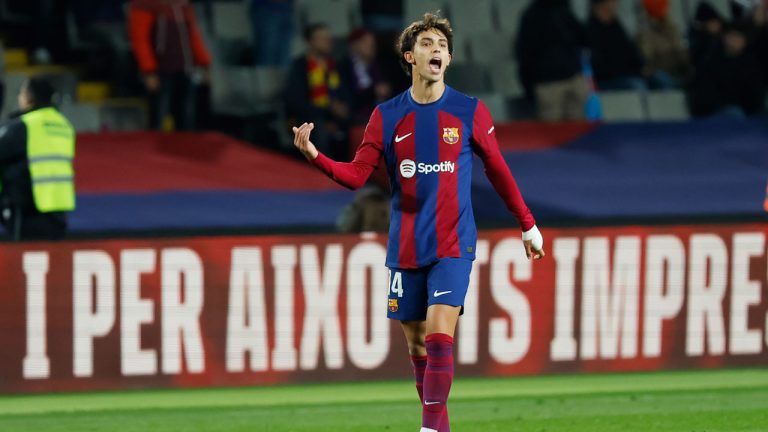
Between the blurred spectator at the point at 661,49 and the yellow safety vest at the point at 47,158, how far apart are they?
7.57 metres

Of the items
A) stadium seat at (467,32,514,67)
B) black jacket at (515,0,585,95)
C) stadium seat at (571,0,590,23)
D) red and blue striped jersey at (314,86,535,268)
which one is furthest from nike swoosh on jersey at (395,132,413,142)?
stadium seat at (571,0,590,23)

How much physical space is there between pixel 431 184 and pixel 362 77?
292 inches

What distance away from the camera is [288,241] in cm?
1019

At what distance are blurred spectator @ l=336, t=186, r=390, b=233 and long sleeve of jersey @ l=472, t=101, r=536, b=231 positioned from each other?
11.7 ft

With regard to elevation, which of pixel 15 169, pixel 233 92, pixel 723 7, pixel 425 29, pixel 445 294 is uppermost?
pixel 723 7

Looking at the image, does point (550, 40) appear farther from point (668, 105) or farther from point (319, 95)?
point (668, 105)

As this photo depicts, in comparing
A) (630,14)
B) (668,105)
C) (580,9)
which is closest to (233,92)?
(580,9)

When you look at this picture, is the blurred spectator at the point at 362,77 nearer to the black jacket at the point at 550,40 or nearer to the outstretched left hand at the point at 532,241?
the black jacket at the point at 550,40

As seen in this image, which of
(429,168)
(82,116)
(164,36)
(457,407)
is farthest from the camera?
(82,116)

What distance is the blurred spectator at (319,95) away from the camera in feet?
45.0

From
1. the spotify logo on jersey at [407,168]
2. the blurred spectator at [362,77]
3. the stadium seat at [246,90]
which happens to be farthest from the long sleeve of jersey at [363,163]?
the stadium seat at [246,90]

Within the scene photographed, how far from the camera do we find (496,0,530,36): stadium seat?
16.7 metres

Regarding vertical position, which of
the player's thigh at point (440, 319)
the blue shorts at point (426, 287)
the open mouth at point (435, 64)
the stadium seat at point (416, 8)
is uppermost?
the stadium seat at point (416, 8)

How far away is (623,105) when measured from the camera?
16125 millimetres
